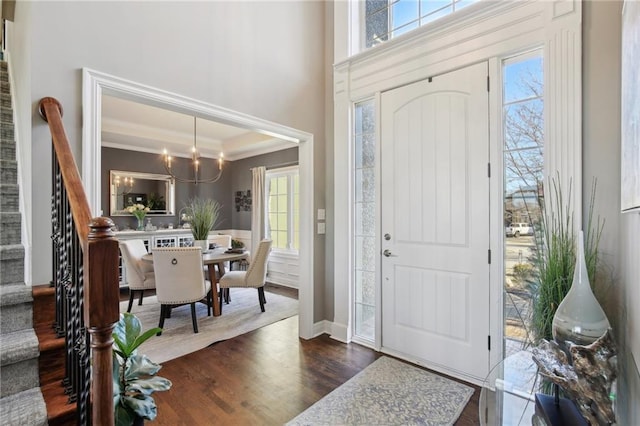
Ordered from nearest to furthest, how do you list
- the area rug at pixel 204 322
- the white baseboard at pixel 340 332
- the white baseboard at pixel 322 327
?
the area rug at pixel 204 322
the white baseboard at pixel 340 332
the white baseboard at pixel 322 327

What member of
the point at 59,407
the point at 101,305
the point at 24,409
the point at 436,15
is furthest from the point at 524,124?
the point at 24,409

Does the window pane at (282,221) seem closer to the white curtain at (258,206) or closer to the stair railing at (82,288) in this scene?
the white curtain at (258,206)

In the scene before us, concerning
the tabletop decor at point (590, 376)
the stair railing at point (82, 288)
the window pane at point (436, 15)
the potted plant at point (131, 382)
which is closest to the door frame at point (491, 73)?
the window pane at point (436, 15)

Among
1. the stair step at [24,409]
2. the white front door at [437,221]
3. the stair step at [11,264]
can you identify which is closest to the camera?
the stair step at [24,409]

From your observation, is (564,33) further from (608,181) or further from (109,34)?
(109,34)

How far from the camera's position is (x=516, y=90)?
2.25 meters

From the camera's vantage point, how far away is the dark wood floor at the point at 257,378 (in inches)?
79.7

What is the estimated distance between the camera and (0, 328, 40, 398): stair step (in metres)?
1.24

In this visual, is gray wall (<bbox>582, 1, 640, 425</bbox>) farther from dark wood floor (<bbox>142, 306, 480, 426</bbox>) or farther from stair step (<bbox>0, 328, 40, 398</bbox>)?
stair step (<bbox>0, 328, 40, 398</bbox>)

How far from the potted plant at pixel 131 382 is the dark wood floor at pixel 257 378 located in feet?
2.80

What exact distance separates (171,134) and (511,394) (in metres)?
6.01

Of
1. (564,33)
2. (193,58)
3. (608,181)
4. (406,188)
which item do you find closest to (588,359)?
(608,181)

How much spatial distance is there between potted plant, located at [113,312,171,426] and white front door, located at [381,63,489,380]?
2.07 meters

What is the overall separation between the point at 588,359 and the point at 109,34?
3063 mm
